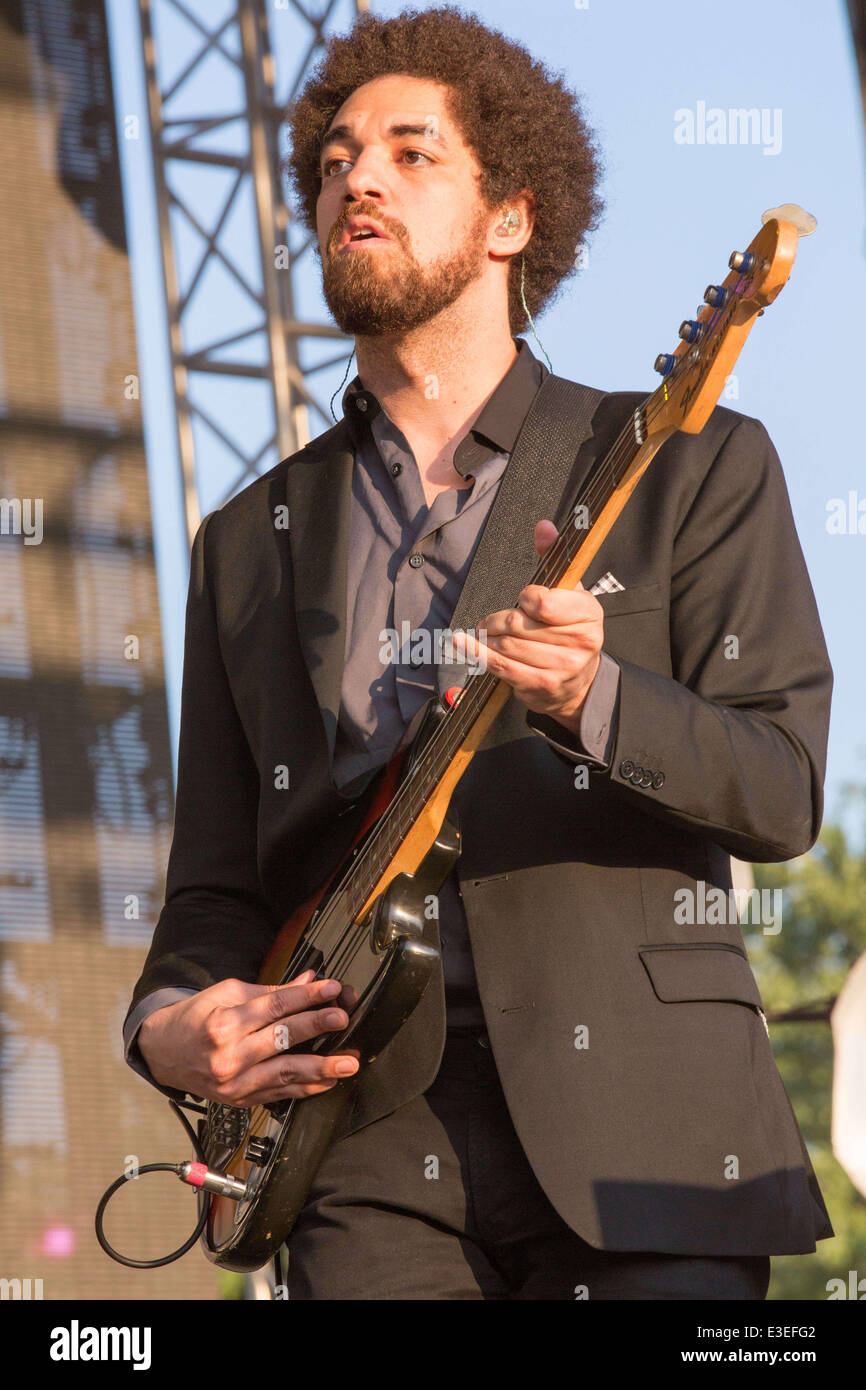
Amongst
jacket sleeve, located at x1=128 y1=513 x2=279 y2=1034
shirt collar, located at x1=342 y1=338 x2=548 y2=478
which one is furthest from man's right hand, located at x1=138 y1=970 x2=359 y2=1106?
shirt collar, located at x1=342 y1=338 x2=548 y2=478

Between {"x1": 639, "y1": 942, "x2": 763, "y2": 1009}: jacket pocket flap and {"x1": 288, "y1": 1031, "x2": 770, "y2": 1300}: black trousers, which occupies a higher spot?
{"x1": 639, "y1": 942, "x2": 763, "y2": 1009}: jacket pocket flap

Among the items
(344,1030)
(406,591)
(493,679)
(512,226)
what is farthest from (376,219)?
(344,1030)

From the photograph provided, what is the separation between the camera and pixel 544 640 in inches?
72.8

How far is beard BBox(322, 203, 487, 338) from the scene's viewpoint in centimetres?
252

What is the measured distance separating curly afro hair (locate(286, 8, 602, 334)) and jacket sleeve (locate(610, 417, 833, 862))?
2.47 feet

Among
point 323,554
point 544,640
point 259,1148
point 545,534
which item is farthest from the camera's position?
point 323,554

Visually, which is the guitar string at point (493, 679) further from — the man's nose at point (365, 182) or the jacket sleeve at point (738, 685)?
the man's nose at point (365, 182)

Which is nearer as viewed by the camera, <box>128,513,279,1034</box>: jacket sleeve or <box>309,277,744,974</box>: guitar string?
<box>309,277,744,974</box>: guitar string

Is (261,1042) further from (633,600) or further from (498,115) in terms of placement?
(498,115)

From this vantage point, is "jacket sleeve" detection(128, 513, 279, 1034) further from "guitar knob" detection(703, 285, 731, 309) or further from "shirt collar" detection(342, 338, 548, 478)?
"guitar knob" detection(703, 285, 731, 309)

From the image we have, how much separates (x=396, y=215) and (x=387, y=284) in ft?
0.39

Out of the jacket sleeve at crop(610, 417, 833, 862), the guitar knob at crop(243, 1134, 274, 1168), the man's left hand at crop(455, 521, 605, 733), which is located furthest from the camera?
the guitar knob at crop(243, 1134, 274, 1168)

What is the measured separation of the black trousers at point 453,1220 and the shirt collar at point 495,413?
2.83 ft

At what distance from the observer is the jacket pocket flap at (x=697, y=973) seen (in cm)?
199
